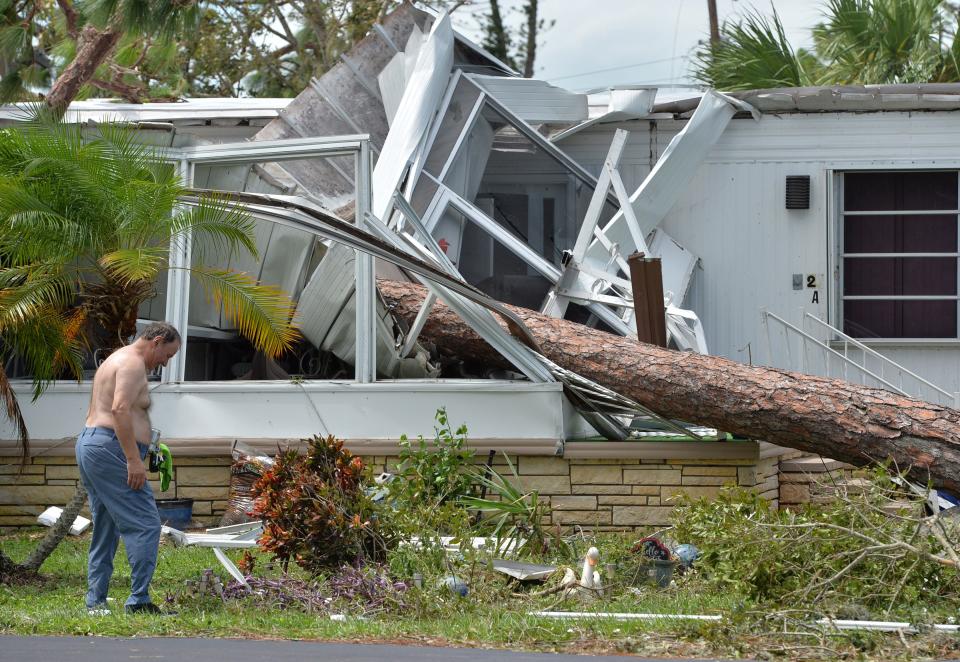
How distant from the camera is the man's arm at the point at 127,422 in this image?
6.07 meters

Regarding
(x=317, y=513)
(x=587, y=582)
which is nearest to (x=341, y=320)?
(x=317, y=513)

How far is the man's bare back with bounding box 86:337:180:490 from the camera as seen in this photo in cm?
607

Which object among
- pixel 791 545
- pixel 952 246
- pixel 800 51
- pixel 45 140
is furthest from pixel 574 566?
pixel 800 51

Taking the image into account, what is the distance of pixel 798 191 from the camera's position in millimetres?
11156

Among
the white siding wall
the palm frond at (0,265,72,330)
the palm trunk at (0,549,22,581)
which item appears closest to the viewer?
the palm frond at (0,265,72,330)

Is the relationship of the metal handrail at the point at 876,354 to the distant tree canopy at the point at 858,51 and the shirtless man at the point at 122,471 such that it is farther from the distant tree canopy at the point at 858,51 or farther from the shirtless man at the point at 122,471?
the shirtless man at the point at 122,471

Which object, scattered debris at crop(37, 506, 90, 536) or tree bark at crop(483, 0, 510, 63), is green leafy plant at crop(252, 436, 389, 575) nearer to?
scattered debris at crop(37, 506, 90, 536)

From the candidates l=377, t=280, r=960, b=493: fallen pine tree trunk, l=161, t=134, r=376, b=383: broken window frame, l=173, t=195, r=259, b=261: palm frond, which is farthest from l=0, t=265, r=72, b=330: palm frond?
l=377, t=280, r=960, b=493: fallen pine tree trunk

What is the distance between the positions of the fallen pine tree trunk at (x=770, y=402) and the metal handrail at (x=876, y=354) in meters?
2.67

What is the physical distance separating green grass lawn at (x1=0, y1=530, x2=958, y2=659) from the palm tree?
1.19 m

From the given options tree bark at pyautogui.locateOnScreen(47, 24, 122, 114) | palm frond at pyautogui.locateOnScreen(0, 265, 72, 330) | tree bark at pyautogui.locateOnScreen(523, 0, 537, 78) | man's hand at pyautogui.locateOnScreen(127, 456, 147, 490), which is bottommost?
man's hand at pyautogui.locateOnScreen(127, 456, 147, 490)

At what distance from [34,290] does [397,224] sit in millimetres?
3564

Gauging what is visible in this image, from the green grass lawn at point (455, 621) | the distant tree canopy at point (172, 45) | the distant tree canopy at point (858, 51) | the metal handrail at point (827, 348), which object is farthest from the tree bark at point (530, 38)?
the green grass lawn at point (455, 621)

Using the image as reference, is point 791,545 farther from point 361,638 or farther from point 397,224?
point 397,224
